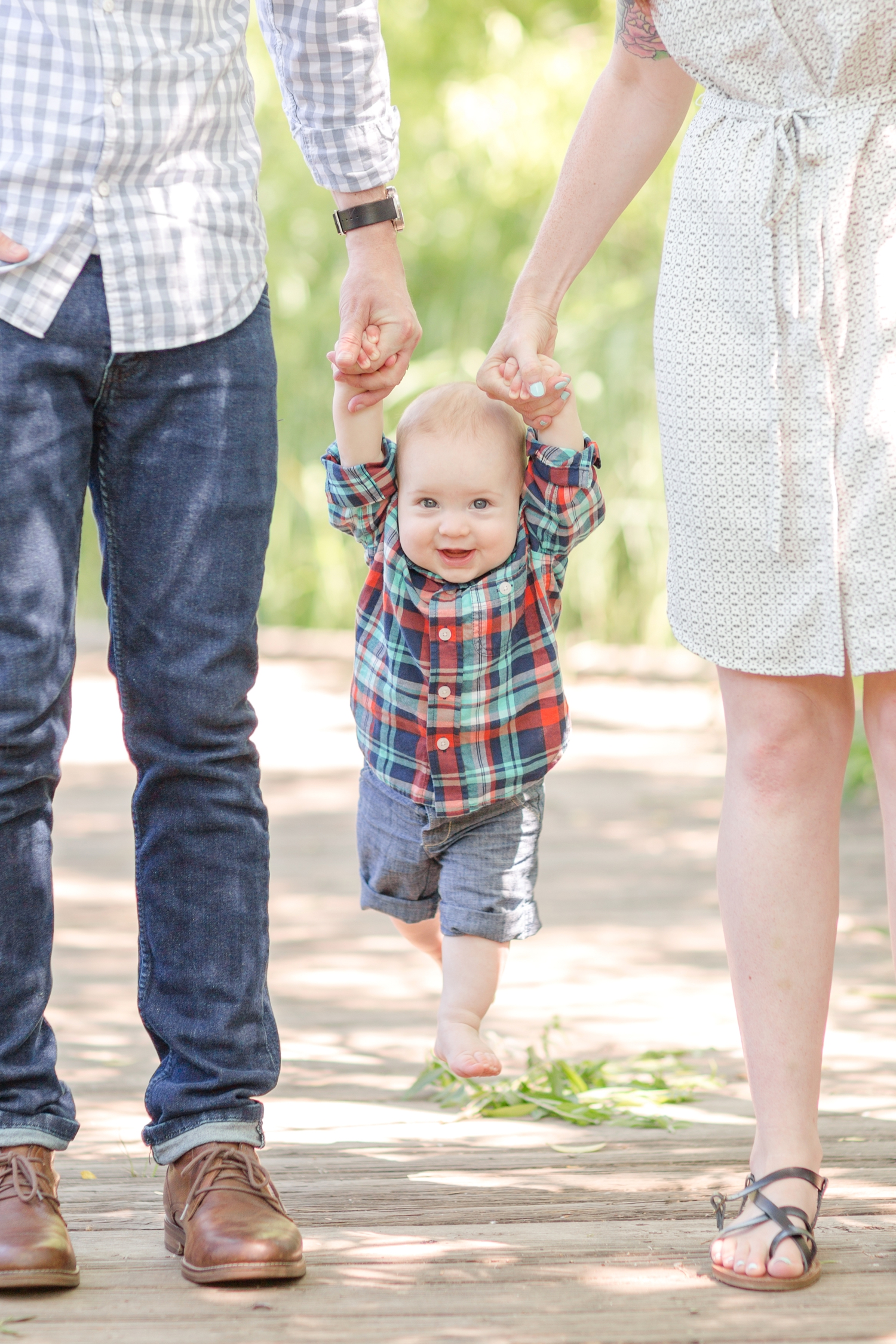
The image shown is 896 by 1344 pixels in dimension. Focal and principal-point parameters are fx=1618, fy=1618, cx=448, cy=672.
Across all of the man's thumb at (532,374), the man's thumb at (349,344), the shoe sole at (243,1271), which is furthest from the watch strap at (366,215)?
the shoe sole at (243,1271)

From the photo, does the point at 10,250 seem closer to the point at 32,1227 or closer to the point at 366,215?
the point at 366,215

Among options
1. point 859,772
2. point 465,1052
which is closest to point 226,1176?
point 465,1052

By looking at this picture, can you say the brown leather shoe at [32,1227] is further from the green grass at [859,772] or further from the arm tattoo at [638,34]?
the green grass at [859,772]

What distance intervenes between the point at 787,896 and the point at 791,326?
594 millimetres

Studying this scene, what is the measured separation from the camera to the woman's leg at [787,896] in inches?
67.3

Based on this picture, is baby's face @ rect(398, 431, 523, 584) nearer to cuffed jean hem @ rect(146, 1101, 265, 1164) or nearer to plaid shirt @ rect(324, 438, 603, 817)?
plaid shirt @ rect(324, 438, 603, 817)

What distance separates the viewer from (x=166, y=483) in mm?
1717

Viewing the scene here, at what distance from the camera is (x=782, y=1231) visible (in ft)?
5.41

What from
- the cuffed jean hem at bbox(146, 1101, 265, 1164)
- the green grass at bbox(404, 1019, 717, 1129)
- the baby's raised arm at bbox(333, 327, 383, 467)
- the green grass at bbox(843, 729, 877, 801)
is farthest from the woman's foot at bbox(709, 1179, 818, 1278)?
the green grass at bbox(843, 729, 877, 801)

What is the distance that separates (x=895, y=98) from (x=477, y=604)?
776 millimetres

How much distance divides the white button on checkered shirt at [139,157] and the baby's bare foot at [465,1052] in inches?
38.4

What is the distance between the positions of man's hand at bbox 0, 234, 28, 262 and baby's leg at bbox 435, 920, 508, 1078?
1087mm

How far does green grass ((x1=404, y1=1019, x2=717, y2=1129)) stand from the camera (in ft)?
7.79

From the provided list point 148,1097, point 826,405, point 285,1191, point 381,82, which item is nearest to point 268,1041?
point 148,1097
